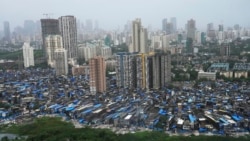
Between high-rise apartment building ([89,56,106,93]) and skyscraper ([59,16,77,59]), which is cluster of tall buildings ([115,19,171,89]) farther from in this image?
skyscraper ([59,16,77,59])

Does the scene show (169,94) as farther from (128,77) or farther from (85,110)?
(85,110)

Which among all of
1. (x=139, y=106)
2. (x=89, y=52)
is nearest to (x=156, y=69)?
(x=139, y=106)

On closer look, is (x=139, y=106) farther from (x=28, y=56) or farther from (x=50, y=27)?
(x=50, y=27)

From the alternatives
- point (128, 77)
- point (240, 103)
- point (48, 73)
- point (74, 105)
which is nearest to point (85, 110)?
point (74, 105)

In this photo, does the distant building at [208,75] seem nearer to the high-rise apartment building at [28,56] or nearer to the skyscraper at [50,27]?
the high-rise apartment building at [28,56]

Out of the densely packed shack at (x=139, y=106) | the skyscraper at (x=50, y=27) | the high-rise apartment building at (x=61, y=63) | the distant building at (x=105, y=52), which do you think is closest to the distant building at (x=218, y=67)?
the densely packed shack at (x=139, y=106)
